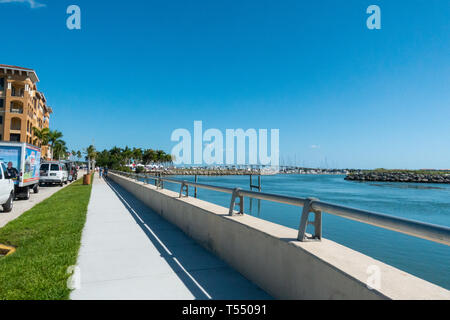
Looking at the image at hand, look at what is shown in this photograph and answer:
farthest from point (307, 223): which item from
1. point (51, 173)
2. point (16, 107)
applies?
point (16, 107)

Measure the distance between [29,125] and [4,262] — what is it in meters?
64.3

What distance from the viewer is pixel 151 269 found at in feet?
16.3

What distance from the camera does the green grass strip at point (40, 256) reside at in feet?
13.3

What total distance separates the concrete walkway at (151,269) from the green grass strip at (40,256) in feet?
0.86

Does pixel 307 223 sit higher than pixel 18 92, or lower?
lower

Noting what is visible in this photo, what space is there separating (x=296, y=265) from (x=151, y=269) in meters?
2.64

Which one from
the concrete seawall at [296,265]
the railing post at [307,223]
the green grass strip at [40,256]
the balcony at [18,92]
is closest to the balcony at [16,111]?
the balcony at [18,92]

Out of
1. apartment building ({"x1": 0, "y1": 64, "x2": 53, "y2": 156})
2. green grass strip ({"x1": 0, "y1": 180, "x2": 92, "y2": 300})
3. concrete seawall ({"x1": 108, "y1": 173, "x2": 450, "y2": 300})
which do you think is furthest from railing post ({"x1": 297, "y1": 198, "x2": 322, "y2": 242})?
apartment building ({"x1": 0, "y1": 64, "x2": 53, "y2": 156})

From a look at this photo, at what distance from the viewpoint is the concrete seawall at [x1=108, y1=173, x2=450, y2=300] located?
2.43 meters

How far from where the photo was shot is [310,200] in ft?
11.6

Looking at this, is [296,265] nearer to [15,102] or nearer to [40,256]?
[40,256]

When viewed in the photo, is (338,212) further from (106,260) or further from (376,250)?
(376,250)
